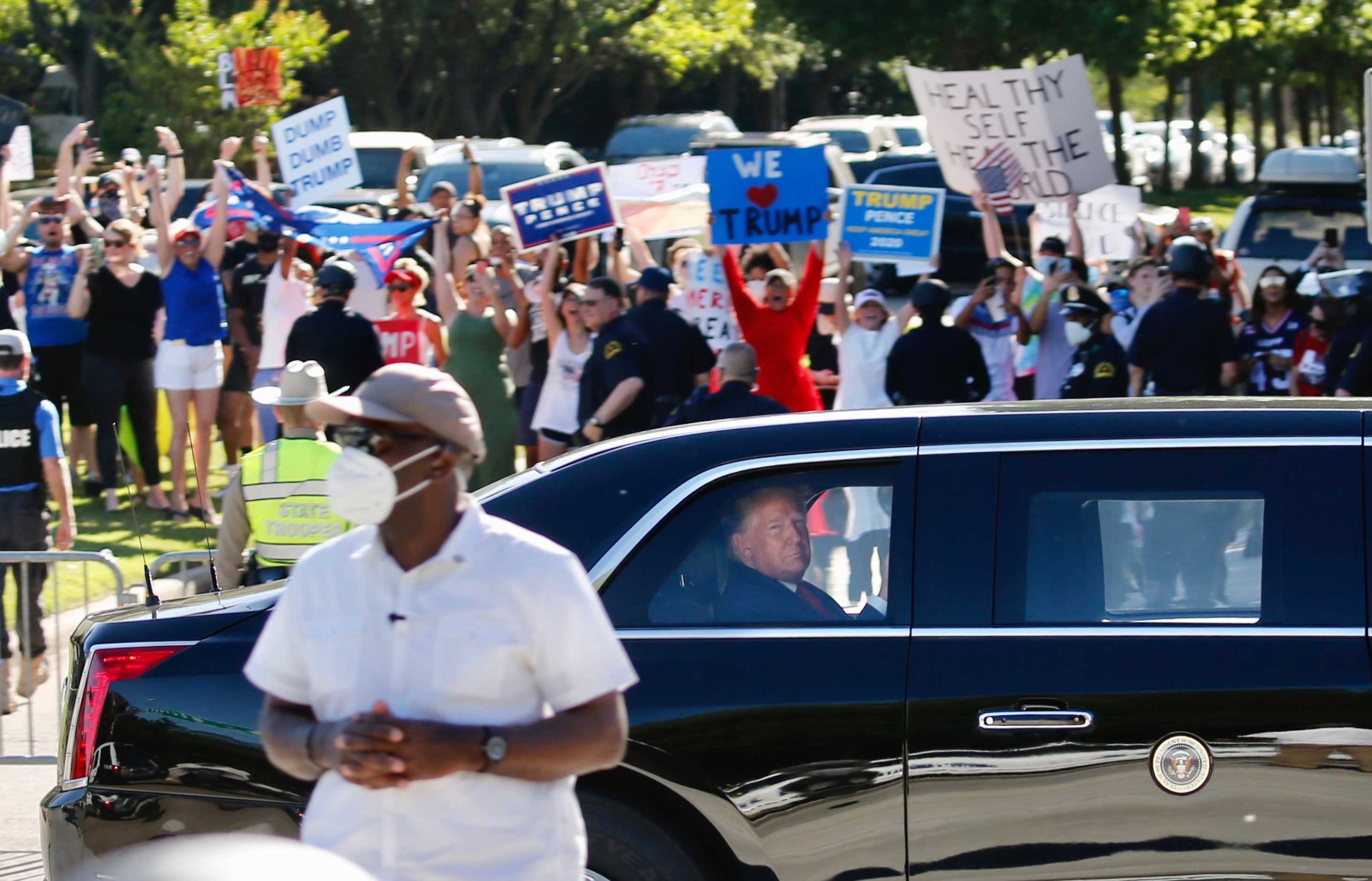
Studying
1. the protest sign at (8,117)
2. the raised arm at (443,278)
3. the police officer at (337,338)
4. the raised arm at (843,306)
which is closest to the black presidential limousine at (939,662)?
the police officer at (337,338)

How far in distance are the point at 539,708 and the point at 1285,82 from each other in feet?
133

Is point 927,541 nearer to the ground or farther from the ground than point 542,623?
nearer to the ground

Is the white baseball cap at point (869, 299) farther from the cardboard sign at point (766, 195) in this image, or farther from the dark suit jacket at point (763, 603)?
the dark suit jacket at point (763, 603)

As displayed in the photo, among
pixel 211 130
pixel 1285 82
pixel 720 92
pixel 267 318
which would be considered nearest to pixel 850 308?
pixel 267 318

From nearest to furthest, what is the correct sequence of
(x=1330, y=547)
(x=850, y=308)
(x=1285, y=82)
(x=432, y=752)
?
(x=432, y=752) → (x=1330, y=547) → (x=850, y=308) → (x=1285, y=82)

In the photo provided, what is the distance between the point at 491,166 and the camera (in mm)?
21672

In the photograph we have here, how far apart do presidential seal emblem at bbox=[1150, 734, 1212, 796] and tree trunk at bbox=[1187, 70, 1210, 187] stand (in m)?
37.5

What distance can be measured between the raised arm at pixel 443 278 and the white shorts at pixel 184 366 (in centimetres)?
154

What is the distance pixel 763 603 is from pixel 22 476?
4.94 metres

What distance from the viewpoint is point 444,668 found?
269cm

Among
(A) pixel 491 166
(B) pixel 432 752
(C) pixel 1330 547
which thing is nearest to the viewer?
(B) pixel 432 752

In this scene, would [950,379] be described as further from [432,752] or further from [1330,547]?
[432,752]

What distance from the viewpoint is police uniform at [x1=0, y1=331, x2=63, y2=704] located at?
7.76 m

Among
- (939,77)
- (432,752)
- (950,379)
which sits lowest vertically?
(950,379)
